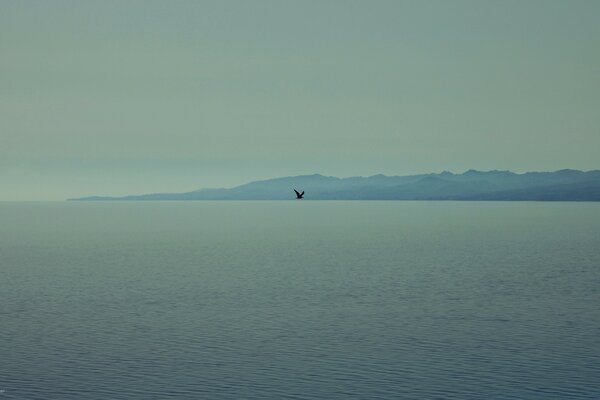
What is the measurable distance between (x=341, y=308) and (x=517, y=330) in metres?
15.8

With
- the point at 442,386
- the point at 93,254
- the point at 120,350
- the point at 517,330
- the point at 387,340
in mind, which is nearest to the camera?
the point at 442,386

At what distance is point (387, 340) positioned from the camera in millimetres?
51188

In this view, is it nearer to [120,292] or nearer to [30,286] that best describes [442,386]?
[120,292]

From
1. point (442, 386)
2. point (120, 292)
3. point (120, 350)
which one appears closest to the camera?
point (442, 386)

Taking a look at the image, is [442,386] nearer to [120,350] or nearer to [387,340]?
[387,340]

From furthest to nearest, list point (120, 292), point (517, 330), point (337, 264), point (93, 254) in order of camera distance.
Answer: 1. point (93, 254)
2. point (337, 264)
3. point (120, 292)
4. point (517, 330)

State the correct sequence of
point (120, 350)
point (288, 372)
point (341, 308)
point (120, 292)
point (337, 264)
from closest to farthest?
point (288, 372), point (120, 350), point (341, 308), point (120, 292), point (337, 264)

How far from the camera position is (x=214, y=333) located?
5384 centimetres

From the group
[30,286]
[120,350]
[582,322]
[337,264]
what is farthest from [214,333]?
[337,264]

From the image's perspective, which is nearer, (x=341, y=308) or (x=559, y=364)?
(x=559, y=364)

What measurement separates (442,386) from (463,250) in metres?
99.1

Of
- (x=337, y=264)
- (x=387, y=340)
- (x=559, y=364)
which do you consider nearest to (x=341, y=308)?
(x=387, y=340)

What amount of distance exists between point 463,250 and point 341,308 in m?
76.0

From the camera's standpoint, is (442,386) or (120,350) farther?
(120,350)
